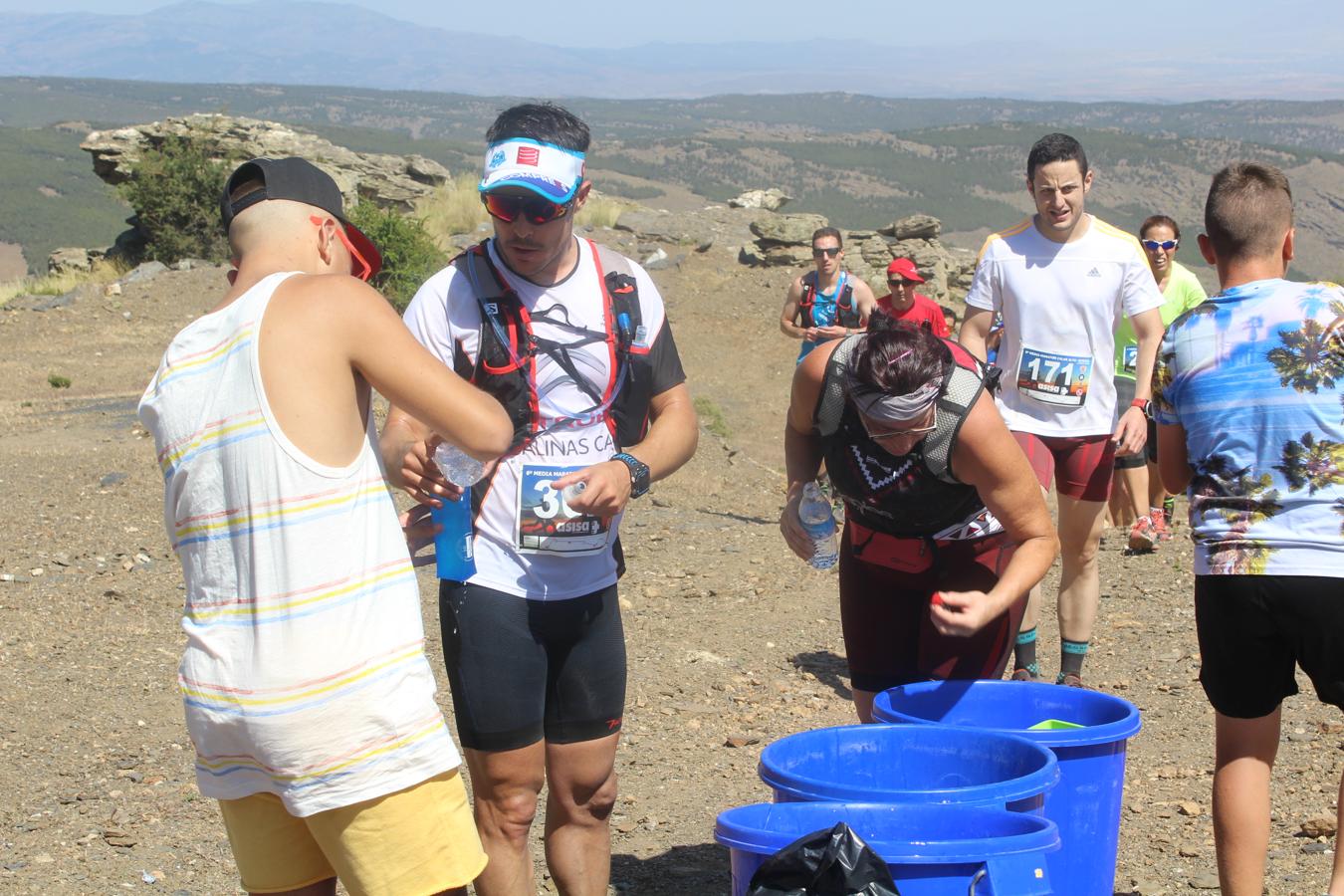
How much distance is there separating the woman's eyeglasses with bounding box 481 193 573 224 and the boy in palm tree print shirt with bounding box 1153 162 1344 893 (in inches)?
59.3

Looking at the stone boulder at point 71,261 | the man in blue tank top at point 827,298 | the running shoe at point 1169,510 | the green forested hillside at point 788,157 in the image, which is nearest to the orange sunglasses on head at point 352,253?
the running shoe at point 1169,510

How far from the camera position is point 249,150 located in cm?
2491

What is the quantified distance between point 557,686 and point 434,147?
307ft

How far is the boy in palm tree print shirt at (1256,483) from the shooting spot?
3111mm

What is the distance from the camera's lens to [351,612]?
2.35 metres

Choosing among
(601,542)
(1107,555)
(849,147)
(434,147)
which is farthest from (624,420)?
(849,147)

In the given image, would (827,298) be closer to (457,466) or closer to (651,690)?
(651,690)

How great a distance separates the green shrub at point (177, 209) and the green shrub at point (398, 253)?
3000 mm

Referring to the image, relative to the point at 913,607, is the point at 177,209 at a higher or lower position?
higher

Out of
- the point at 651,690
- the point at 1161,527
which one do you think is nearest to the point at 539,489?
the point at 651,690

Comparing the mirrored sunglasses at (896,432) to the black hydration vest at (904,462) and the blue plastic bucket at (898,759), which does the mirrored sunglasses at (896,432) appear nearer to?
the black hydration vest at (904,462)

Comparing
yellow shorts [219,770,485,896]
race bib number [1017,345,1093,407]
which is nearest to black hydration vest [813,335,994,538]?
yellow shorts [219,770,485,896]

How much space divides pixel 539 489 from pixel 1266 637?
1701mm

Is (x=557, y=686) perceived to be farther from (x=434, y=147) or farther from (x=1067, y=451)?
(x=434, y=147)
